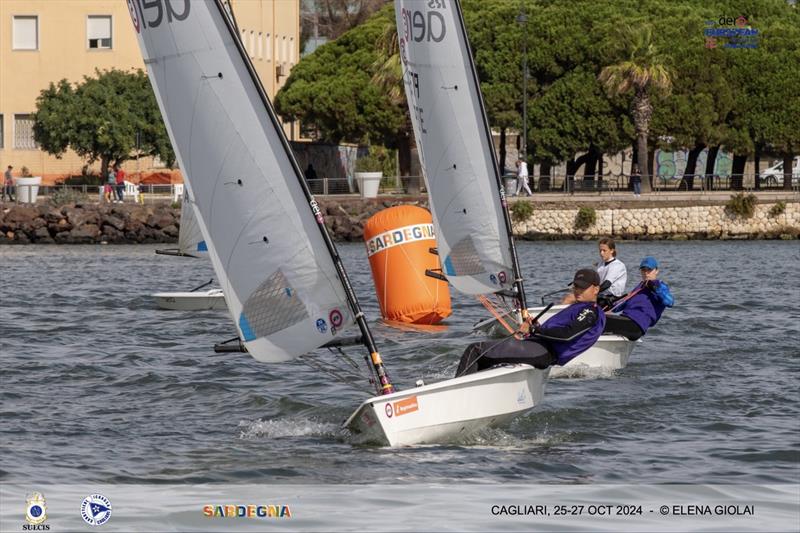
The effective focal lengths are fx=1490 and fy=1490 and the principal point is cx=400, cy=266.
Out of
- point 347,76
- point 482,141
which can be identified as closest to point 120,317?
point 482,141

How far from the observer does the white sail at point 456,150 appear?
18.4 meters

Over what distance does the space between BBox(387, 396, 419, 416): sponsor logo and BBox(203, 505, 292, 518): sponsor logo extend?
171cm

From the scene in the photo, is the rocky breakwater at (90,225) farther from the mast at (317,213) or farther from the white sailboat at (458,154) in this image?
the mast at (317,213)

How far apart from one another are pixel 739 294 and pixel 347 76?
127 ft

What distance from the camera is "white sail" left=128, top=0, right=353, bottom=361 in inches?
452

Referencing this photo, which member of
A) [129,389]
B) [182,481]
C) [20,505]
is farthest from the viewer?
[129,389]

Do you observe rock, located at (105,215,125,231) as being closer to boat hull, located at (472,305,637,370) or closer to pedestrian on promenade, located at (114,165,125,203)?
pedestrian on promenade, located at (114,165,125,203)

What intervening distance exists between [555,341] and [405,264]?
9041 millimetres

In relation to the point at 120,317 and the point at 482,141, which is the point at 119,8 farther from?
the point at 482,141

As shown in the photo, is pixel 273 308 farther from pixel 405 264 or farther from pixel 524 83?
pixel 524 83

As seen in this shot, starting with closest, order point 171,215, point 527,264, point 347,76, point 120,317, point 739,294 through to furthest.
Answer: point 120,317 → point 739,294 → point 527,264 → point 171,215 → point 347,76

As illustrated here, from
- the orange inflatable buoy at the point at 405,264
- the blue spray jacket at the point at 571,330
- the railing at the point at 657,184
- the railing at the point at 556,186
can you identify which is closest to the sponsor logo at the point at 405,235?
the orange inflatable buoy at the point at 405,264

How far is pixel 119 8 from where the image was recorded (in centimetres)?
6794

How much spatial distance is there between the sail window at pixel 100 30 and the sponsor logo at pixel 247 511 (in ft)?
199
